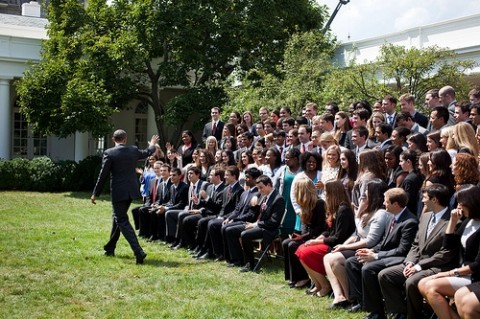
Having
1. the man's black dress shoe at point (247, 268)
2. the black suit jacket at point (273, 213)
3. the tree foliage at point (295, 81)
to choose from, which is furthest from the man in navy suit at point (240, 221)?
the tree foliage at point (295, 81)

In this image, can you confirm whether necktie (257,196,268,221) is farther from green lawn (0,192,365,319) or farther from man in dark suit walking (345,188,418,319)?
man in dark suit walking (345,188,418,319)

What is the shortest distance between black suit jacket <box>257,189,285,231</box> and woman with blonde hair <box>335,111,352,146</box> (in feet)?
4.82

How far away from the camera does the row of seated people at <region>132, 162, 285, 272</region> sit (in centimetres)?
1084

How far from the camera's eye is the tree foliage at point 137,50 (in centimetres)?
2608

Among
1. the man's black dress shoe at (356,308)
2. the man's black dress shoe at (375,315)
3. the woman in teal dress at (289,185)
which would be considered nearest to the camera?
the man's black dress shoe at (375,315)

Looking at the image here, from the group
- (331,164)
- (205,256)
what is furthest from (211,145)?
(331,164)

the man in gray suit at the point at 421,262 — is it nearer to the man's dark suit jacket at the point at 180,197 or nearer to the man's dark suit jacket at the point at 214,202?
the man's dark suit jacket at the point at 214,202

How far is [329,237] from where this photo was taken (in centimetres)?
898

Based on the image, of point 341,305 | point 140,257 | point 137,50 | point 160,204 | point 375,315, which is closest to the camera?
point 375,315

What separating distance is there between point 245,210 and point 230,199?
2.02ft

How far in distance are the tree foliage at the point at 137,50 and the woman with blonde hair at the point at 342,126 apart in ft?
46.9

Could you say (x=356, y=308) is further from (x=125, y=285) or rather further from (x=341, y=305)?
(x=125, y=285)

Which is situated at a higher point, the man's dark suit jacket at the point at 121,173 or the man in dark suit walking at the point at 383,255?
the man's dark suit jacket at the point at 121,173

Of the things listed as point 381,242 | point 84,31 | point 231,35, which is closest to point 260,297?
point 381,242
